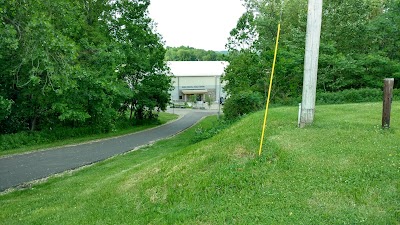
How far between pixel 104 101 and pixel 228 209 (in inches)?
710

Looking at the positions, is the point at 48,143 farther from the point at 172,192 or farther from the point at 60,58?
the point at 172,192

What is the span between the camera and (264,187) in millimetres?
5219

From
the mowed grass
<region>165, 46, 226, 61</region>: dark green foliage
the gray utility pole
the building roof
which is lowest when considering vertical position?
the mowed grass

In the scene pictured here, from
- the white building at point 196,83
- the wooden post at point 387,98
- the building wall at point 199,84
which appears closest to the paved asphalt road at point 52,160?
the wooden post at point 387,98

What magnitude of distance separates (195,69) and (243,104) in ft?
174

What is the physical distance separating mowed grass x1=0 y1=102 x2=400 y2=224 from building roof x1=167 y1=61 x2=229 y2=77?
5640 centimetres

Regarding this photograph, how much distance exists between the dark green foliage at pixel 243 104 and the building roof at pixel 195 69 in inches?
1843

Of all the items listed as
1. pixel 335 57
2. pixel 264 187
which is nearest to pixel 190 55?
pixel 335 57

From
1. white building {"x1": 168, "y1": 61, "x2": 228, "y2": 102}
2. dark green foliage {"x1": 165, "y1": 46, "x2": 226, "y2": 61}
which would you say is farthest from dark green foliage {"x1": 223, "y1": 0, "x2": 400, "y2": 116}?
dark green foliage {"x1": 165, "y1": 46, "x2": 226, "y2": 61}

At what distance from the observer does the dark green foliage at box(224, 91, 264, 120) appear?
51.9 feet

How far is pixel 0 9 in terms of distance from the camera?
7.13 meters

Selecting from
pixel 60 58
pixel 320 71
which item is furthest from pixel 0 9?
pixel 320 71

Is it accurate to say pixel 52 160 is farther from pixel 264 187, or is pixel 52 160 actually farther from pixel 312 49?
pixel 264 187

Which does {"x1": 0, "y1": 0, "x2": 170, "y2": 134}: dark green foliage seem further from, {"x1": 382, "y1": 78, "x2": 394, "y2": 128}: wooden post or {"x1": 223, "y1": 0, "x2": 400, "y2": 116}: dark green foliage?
{"x1": 223, "y1": 0, "x2": 400, "y2": 116}: dark green foliage
